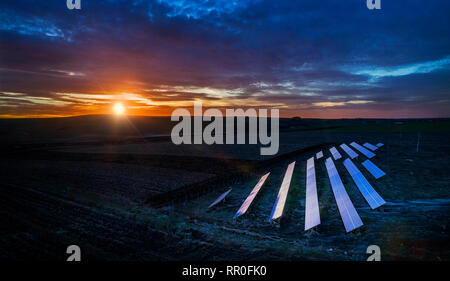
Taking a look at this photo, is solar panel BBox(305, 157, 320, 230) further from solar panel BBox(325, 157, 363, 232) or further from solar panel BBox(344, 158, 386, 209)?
solar panel BBox(344, 158, 386, 209)

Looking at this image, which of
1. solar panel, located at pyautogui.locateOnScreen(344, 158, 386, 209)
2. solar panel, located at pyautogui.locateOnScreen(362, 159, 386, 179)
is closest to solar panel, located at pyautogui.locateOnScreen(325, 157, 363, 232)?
solar panel, located at pyautogui.locateOnScreen(344, 158, 386, 209)

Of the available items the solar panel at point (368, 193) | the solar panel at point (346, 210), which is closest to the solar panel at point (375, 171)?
the solar panel at point (368, 193)

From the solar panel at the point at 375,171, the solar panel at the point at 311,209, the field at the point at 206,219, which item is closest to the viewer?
the field at the point at 206,219

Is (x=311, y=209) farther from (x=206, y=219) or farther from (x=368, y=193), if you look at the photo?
(x=206, y=219)

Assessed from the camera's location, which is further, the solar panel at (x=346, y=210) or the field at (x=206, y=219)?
the solar panel at (x=346, y=210)

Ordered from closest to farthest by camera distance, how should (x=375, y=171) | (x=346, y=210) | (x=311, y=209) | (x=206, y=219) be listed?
(x=346, y=210) < (x=311, y=209) < (x=206, y=219) < (x=375, y=171)

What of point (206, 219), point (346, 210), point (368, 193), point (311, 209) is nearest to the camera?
point (346, 210)

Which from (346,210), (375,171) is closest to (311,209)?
(346,210)

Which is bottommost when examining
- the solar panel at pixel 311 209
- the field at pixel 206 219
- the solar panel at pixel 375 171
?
the field at pixel 206 219

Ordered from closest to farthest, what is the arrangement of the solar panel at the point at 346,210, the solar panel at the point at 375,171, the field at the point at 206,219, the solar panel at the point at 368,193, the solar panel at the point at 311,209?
the field at the point at 206,219
the solar panel at the point at 346,210
the solar panel at the point at 311,209
the solar panel at the point at 368,193
the solar panel at the point at 375,171

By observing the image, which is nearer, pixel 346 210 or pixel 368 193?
pixel 346 210

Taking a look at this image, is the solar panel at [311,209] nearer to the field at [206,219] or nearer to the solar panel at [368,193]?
the field at [206,219]
